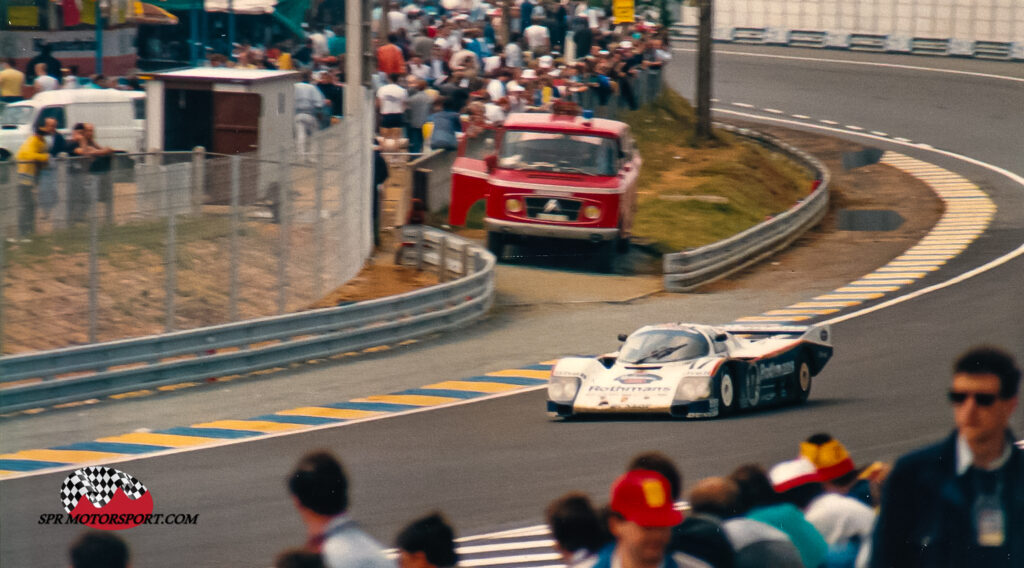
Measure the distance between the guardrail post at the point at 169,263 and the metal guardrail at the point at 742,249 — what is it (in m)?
9.73

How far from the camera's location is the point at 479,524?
1195 cm

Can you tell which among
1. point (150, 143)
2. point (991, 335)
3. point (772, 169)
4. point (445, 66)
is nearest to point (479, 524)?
point (991, 335)

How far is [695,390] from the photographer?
15.4 meters

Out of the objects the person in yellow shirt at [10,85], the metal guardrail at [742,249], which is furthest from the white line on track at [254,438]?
the person in yellow shirt at [10,85]

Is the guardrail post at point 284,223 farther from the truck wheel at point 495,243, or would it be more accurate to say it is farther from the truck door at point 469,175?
the truck wheel at point 495,243

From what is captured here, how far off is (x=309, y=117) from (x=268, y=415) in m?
11.6

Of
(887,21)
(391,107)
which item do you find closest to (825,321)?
(391,107)

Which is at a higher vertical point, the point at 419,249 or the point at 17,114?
the point at 17,114

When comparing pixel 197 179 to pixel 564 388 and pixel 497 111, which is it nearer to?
pixel 564 388

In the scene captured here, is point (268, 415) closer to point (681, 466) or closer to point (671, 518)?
point (681, 466)

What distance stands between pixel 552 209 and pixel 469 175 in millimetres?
1723

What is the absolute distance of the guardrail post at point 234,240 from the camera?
1720cm

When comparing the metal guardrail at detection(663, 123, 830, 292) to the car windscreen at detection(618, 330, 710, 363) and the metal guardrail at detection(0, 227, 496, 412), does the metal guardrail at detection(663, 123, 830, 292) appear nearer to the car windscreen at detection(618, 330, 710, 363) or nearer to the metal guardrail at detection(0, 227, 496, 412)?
the metal guardrail at detection(0, 227, 496, 412)

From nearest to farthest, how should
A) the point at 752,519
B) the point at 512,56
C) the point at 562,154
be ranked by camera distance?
1. the point at 752,519
2. the point at 562,154
3. the point at 512,56
